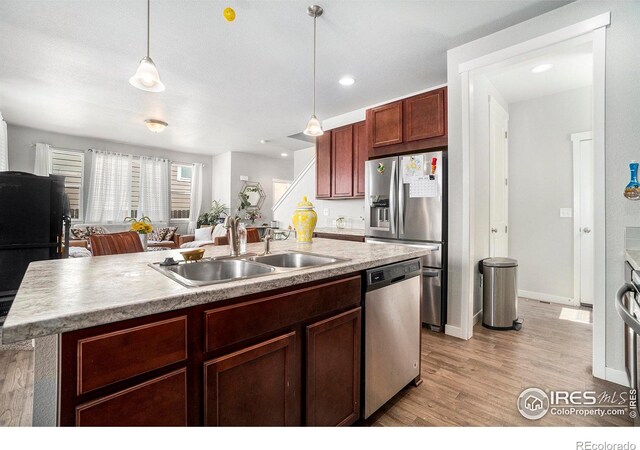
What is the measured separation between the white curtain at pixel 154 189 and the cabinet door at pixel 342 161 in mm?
4855

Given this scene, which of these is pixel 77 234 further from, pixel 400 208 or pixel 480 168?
pixel 480 168

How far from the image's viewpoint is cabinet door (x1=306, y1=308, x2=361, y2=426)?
1.29 metres

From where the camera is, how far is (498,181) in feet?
11.6

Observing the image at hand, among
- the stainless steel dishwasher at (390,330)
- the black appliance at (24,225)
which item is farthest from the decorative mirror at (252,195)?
the stainless steel dishwasher at (390,330)

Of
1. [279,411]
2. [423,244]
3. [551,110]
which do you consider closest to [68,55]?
[279,411]

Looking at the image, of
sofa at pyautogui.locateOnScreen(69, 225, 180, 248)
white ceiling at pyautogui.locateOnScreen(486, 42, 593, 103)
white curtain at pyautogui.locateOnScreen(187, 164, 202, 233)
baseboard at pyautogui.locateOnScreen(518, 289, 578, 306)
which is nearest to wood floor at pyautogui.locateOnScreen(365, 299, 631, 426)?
baseboard at pyautogui.locateOnScreen(518, 289, 578, 306)

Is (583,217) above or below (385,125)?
below

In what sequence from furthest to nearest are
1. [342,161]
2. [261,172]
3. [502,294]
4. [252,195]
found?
[261,172], [252,195], [342,161], [502,294]

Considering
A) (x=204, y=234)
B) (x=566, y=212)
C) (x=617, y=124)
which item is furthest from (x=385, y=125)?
(x=204, y=234)

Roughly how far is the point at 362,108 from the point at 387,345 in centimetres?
348

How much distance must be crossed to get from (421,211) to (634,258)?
5.13 ft

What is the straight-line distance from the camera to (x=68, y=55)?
2910 mm

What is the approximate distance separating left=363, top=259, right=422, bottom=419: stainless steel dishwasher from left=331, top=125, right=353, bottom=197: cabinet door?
7.94 ft

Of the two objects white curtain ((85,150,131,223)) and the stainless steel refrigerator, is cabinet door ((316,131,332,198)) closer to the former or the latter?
the stainless steel refrigerator
